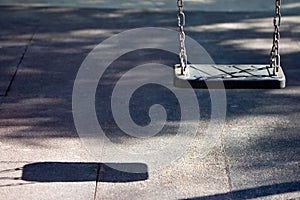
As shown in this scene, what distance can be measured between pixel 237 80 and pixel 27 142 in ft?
5.81

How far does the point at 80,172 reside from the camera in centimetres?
515

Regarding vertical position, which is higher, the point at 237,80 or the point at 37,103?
the point at 237,80

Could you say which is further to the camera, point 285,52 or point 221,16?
point 221,16

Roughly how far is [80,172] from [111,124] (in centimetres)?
88

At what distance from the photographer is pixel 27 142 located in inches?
222

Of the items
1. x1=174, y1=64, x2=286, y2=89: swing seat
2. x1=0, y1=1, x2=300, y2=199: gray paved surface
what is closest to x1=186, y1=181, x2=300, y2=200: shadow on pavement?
x1=0, y1=1, x2=300, y2=199: gray paved surface

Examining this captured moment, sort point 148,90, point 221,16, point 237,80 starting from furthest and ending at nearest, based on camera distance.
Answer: point 221,16 → point 148,90 → point 237,80

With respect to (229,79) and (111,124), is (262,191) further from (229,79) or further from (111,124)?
(111,124)

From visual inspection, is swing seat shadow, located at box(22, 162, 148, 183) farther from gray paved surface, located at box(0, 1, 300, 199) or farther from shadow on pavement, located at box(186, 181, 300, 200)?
shadow on pavement, located at box(186, 181, 300, 200)

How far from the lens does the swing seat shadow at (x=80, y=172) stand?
5062 mm

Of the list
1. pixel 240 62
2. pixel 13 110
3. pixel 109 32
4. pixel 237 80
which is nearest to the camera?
pixel 237 80

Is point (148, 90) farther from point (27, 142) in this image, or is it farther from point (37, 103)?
point (27, 142)

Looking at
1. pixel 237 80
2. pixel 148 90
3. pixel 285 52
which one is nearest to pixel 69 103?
pixel 148 90

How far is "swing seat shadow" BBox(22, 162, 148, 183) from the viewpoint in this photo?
199 inches
